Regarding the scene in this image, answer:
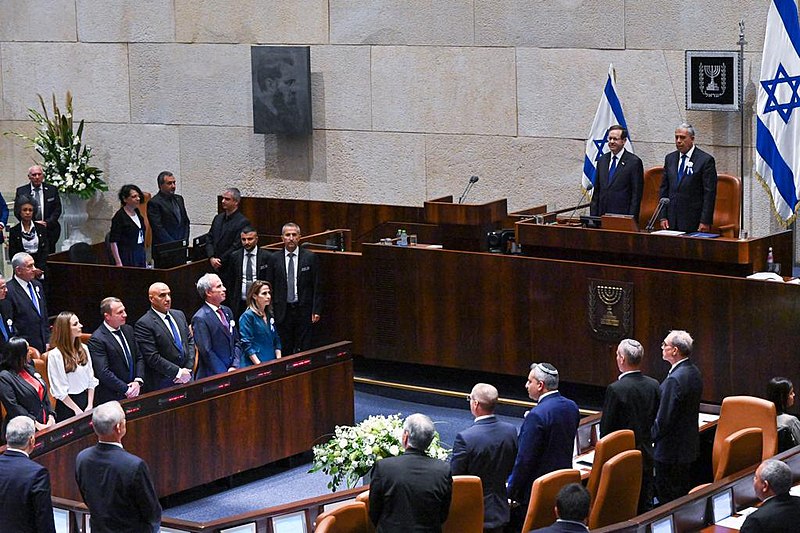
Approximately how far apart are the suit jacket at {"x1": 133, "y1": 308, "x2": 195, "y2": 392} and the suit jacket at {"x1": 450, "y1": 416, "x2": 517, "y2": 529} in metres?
2.96

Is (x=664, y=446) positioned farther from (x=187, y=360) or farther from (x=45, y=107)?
(x=45, y=107)

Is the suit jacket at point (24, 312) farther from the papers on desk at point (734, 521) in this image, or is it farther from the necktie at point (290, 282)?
the papers on desk at point (734, 521)

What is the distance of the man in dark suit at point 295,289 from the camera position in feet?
34.1

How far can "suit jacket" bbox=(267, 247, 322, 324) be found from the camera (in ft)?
34.1

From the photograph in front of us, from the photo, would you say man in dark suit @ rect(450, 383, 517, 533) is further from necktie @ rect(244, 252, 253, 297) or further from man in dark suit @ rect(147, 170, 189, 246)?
man in dark suit @ rect(147, 170, 189, 246)

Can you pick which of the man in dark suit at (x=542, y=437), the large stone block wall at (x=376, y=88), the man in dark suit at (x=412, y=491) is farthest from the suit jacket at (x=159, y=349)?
the large stone block wall at (x=376, y=88)

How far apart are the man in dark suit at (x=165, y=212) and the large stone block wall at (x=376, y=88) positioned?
1.94 meters

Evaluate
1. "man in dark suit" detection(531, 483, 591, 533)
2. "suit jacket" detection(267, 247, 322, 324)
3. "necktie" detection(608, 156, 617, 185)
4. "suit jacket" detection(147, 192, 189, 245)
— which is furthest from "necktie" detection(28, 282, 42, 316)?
"man in dark suit" detection(531, 483, 591, 533)

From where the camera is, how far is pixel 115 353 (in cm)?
833

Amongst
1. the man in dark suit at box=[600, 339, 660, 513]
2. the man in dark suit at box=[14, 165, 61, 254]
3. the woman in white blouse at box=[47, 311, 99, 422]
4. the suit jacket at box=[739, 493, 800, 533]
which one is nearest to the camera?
the suit jacket at box=[739, 493, 800, 533]

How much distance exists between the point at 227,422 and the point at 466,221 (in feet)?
9.82

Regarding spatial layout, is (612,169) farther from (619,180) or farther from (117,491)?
(117,491)

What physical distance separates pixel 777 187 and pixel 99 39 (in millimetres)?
7730

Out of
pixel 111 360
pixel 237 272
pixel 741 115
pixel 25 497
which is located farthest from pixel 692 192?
pixel 25 497
